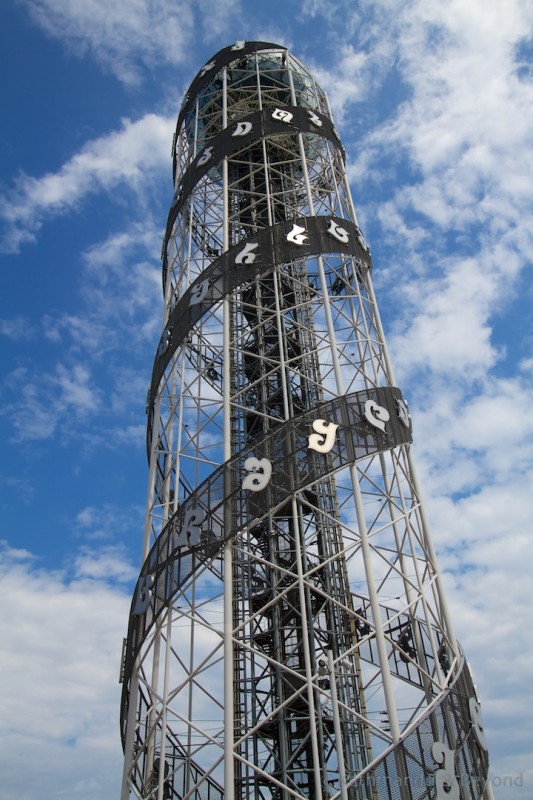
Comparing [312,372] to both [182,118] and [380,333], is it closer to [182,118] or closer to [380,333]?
[380,333]

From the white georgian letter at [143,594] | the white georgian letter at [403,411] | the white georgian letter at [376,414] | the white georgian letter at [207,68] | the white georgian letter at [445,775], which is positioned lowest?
the white georgian letter at [445,775]

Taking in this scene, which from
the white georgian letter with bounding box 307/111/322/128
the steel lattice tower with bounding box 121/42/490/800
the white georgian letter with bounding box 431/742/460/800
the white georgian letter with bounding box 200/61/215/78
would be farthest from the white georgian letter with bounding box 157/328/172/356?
the white georgian letter with bounding box 431/742/460/800

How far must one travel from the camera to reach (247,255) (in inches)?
941

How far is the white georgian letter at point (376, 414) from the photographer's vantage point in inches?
771

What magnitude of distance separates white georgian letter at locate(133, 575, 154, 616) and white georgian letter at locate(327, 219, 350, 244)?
512 inches

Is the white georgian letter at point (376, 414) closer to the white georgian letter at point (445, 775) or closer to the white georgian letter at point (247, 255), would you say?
the white georgian letter at point (247, 255)

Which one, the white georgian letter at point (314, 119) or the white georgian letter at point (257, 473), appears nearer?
the white georgian letter at point (257, 473)

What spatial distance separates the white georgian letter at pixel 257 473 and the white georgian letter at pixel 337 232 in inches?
372

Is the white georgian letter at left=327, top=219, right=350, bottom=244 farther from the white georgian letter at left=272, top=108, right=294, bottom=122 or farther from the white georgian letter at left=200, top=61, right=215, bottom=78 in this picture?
the white georgian letter at left=200, top=61, right=215, bottom=78

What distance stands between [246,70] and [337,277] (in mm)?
12412

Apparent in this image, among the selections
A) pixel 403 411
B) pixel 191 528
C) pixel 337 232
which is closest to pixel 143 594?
pixel 191 528

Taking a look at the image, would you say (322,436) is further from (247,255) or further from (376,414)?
(247,255)

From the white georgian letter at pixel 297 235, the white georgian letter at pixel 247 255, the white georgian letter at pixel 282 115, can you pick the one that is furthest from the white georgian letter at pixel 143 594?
the white georgian letter at pixel 282 115

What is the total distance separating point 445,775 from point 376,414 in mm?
9110
